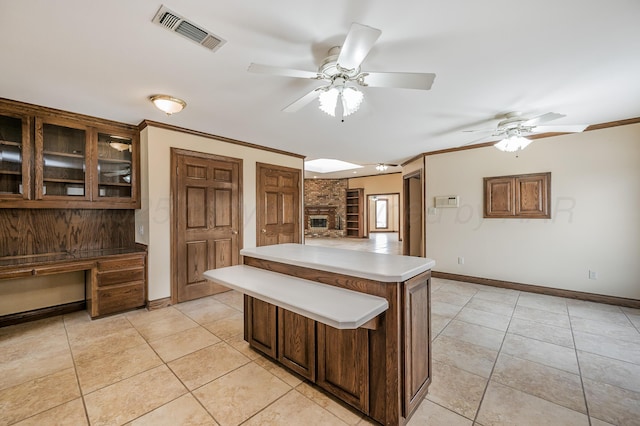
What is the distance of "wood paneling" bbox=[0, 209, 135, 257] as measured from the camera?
2971mm

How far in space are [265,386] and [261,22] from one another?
8.17 ft

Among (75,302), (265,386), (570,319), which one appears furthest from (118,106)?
(570,319)

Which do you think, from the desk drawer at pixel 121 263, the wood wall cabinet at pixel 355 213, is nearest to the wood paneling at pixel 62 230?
the desk drawer at pixel 121 263

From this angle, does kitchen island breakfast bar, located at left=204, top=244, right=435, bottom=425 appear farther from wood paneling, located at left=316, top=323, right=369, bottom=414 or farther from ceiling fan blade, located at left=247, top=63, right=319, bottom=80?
ceiling fan blade, located at left=247, top=63, right=319, bottom=80

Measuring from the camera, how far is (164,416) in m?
1.64

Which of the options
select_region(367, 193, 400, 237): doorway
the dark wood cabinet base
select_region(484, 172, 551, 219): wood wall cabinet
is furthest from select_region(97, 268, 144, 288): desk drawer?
select_region(367, 193, 400, 237): doorway

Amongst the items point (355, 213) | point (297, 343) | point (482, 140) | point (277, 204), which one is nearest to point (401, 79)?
point (297, 343)

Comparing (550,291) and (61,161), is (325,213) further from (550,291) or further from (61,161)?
(61,161)

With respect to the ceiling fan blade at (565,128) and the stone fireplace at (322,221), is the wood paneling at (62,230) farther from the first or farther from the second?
the stone fireplace at (322,221)

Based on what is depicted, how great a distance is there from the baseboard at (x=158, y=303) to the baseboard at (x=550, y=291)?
4.63m

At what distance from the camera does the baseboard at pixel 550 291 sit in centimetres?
347

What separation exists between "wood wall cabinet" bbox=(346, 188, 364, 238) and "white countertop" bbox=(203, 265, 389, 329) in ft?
29.7

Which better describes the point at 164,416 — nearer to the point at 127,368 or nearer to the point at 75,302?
the point at 127,368

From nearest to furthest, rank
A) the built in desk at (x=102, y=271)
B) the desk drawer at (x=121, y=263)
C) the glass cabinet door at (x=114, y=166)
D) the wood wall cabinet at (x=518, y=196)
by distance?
the built in desk at (x=102, y=271), the desk drawer at (x=121, y=263), the glass cabinet door at (x=114, y=166), the wood wall cabinet at (x=518, y=196)
